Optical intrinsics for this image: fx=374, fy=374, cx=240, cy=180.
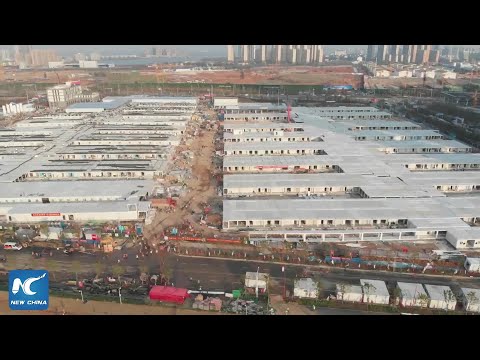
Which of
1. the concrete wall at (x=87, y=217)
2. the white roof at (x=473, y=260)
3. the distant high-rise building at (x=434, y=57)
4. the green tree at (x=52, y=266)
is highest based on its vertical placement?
the distant high-rise building at (x=434, y=57)

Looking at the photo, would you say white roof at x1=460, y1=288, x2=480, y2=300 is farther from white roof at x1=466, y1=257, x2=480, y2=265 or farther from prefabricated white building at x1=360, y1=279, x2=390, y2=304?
prefabricated white building at x1=360, y1=279, x2=390, y2=304

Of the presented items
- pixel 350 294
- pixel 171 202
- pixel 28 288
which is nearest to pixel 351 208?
pixel 350 294

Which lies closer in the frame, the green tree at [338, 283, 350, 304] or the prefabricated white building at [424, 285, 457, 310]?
the prefabricated white building at [424, 285, 457, 310]

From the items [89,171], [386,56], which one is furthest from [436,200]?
[386,56]

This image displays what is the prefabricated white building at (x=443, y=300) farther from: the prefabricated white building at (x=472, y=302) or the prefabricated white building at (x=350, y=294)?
the prefabricated white building at (x=350, y=294)

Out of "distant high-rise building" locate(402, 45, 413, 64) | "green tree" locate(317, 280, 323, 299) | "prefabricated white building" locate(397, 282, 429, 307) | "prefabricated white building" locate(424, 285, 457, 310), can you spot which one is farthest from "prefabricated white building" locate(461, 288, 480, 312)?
"distant high-rise building" locate(402, 45, 413, 64)

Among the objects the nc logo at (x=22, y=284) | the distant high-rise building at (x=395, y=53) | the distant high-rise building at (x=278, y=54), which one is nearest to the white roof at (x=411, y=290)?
the nc logo at (x=22, y=284)
